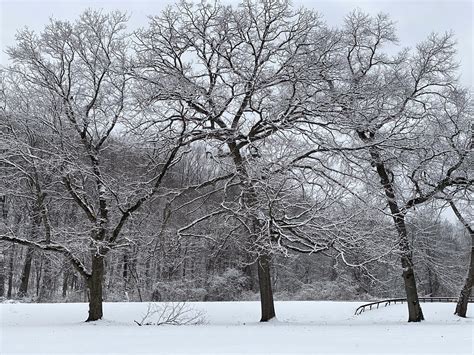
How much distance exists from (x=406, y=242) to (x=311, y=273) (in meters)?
29.5

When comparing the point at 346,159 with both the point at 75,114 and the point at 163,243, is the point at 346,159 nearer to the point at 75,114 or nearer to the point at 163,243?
the point at 163,243

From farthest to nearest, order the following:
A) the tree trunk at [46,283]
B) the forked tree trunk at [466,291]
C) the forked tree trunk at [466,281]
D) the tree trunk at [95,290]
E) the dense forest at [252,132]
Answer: the tree trunk at [46,283] → the forked tree trunk at [466,291] → the forked tree trunk at [466,281] → the tree trunk at [95,290] → the dense forest at [252,132]

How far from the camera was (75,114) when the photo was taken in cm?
1498

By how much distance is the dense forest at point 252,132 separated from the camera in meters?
13.1

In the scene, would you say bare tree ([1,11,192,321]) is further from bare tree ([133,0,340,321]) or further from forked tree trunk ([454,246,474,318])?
forked tree trunk ([454,246,474,318])

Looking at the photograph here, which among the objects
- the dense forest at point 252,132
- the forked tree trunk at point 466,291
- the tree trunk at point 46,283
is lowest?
the forked tree trunk at point 466,291

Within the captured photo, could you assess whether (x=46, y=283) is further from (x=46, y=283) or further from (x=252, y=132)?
(x=252, y=132)

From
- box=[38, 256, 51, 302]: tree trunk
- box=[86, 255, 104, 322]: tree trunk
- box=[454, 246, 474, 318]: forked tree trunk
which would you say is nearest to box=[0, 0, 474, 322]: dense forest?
box=[86, 255, 104, 322]: tree trunk

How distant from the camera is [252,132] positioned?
14.2 m

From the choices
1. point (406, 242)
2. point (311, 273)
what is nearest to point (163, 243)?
point (406, 242)

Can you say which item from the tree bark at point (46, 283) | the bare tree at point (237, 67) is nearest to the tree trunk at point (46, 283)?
the tree bark at point (46, 283)

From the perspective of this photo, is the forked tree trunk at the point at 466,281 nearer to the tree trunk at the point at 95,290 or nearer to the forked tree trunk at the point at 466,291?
the forked tree trunk at the point at 466,291

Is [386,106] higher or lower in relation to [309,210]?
higher

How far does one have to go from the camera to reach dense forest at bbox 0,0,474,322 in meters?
13.1
